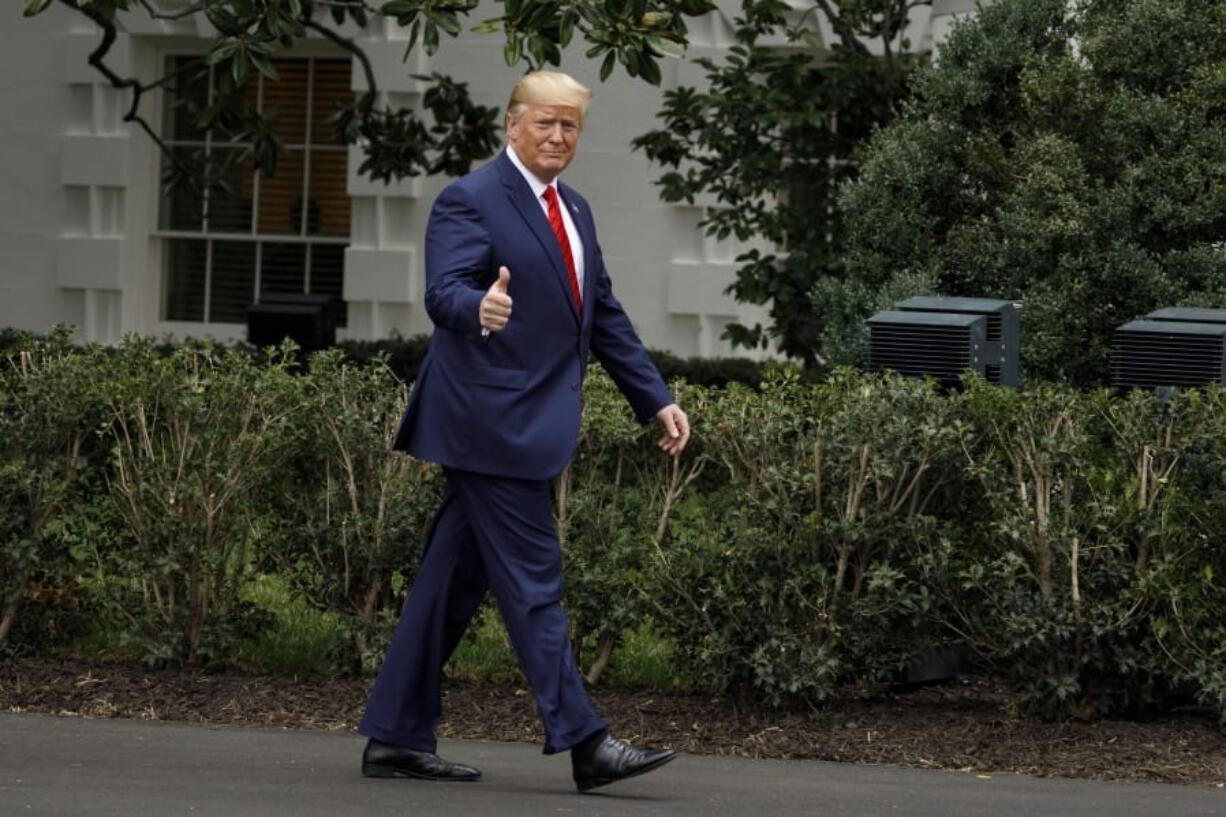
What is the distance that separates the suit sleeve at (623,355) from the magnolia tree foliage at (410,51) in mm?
1939

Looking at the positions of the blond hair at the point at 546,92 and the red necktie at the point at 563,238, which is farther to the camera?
the red necktie at the point at 563,238

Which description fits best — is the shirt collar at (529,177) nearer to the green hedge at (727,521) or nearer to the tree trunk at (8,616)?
the green hedge at (727,521)

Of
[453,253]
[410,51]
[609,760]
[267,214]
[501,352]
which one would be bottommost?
[609,760]

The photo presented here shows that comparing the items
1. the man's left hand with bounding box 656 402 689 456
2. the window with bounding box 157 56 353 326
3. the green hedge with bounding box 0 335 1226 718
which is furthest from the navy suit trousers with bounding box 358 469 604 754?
the window with bounding box 157 56 353 326

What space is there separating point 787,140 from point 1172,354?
15.1 ft

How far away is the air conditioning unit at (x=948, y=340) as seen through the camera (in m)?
7.35

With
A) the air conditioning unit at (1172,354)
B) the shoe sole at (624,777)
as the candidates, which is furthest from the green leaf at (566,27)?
the shoe sole at (624,777)

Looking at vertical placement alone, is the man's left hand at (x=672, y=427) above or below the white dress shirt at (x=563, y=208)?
below

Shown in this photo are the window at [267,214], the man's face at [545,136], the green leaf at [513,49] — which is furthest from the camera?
the window at [267,214]

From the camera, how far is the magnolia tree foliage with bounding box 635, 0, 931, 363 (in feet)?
37.0

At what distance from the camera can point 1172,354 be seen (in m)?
7.18

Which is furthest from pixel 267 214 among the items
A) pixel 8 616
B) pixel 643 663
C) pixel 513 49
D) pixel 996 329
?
pixel 996 329

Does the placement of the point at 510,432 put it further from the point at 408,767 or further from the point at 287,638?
the point at 287,638

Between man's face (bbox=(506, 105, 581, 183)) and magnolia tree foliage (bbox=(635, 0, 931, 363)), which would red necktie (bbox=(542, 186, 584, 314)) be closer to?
man's face (bbox=(506, 105, 581, 183))
